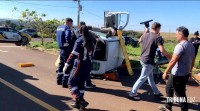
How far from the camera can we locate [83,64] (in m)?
6.06

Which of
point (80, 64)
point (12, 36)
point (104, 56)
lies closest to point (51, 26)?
point (12, 36)

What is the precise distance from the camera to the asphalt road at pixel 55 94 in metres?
6.24

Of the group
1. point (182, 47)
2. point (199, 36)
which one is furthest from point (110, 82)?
point (199, 36)

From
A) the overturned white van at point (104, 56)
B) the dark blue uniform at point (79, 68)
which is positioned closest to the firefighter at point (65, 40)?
the overturned white van at point (104, 56)

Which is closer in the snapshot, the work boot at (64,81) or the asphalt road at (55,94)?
the asphalt road at (55,94)

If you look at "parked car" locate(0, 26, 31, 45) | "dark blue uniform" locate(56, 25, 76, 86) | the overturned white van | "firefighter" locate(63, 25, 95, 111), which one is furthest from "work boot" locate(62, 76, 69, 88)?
"parked car" locate(0, 26, 31, 45)

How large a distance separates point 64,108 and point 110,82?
3070 mm

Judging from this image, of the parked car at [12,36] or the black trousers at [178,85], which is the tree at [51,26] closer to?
the parked car at [12,36]

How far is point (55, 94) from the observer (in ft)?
23.4

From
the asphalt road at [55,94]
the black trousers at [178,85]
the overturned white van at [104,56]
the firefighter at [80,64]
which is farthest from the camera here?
the overturned white van at [104,56]

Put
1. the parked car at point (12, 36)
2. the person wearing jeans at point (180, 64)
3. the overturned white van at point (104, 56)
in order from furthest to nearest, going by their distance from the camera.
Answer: the parked car at point (12, 36), the overturned white van at point (104, 56), the person wearing jeans at point (180, 64)

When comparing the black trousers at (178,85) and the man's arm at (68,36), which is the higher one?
the man's arm at (68,36)

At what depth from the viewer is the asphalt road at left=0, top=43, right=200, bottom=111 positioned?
6.24m

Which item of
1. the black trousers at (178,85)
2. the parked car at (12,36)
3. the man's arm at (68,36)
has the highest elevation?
the man's arm at (68,36)
